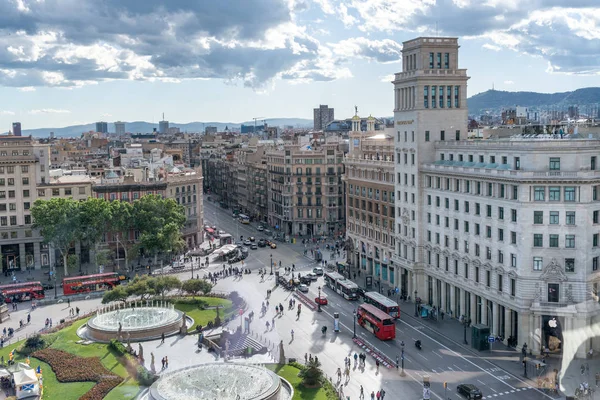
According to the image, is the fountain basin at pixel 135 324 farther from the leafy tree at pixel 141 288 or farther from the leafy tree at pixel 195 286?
the leafy tree at pixel 195 286

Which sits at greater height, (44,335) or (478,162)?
(478,162)

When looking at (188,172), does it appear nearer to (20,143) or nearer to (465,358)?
(20,143)

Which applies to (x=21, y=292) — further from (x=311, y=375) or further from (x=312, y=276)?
(x=311, y=375)

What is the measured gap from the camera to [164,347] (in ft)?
263

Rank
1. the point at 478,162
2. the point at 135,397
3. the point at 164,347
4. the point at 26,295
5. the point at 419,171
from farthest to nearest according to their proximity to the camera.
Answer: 1. the point at 26,295
2. the point at 419,171
3. the point at 478,162
4. the point at 164,347
5. the point at 135,397

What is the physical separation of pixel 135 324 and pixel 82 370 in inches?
626

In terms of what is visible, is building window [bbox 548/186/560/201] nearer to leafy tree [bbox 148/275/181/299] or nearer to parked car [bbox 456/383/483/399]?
parked car [bbox 456/383/483/399]

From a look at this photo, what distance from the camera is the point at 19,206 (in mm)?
129625

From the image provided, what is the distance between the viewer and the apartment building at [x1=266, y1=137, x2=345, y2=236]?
6299 inches

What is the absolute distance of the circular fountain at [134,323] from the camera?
271 feet

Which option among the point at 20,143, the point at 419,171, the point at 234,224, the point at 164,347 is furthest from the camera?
the point at 234,224

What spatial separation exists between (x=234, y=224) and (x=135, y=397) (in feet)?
408

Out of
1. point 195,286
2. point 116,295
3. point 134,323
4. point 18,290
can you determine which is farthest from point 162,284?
point 18,290

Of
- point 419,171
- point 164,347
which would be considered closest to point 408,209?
point 419,171
